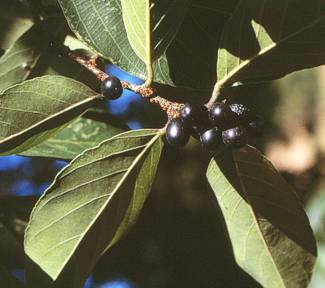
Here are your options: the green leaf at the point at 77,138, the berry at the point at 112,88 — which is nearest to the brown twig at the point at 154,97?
the berry at the point at 112,88

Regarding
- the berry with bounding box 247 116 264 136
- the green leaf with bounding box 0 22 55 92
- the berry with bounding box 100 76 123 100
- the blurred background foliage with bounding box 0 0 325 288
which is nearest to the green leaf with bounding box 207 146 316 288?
the berry with bounding box 247 116 264 136

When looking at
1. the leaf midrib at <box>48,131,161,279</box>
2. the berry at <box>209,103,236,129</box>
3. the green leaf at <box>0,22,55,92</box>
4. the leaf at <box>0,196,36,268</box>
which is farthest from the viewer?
the leaf at <box>0,196,36,268</box>

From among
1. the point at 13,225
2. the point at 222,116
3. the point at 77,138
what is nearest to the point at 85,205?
the point at 222,116

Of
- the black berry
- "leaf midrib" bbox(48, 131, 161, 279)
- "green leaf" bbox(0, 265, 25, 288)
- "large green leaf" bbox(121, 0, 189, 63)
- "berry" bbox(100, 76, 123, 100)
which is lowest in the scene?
"green leaf" bbox(0, 265, 25, 288)

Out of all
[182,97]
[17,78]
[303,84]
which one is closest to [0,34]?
[17,78]

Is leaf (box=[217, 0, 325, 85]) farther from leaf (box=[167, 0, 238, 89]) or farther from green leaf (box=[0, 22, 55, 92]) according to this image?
green leaf (box=[0, 22, 55, 92])

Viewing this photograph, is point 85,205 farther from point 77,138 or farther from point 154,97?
point 77,138

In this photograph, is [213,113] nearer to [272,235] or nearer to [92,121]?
[272,235]
